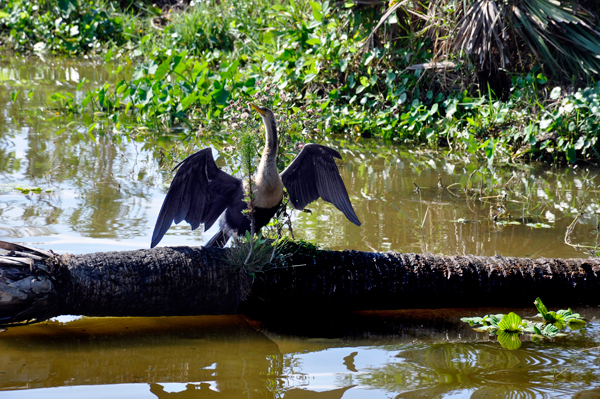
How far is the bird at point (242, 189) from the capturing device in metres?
3.37

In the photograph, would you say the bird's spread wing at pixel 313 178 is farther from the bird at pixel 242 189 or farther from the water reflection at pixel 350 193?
the water reflection at pixel 350 193

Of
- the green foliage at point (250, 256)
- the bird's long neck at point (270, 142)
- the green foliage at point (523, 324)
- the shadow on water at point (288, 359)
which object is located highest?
the bird's long neck at point (270, 142)

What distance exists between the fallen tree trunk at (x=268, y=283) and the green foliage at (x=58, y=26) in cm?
886

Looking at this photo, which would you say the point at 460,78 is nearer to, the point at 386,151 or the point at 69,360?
the point at 386,151

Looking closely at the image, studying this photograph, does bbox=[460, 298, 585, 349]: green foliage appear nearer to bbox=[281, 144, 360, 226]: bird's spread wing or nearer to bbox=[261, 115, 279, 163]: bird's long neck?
bbox=[281, 144, 360, 226]: bird's spread wing

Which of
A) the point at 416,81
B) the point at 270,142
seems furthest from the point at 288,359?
the point at 416,81

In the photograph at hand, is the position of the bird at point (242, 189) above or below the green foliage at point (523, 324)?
above

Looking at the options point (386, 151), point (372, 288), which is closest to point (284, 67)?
point (386, 151)

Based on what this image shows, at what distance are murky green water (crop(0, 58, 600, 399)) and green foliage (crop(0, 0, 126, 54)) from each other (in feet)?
13.2

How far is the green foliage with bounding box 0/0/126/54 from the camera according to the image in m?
10.9

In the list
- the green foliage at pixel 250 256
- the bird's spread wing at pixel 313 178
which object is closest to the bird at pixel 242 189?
the bird's spread wing at pixel 313 178

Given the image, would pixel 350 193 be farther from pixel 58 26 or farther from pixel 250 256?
pixel 58 26

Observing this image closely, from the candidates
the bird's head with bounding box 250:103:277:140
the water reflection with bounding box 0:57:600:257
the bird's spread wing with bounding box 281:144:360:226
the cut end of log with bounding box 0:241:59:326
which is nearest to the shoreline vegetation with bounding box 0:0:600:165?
the water reflection with bounding box 0:57:600:257

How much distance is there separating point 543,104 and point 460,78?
95cm
